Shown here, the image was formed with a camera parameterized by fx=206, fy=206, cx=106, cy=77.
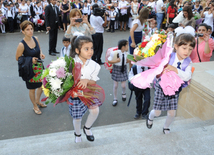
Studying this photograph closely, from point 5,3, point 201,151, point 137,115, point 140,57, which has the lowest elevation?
point 137,115

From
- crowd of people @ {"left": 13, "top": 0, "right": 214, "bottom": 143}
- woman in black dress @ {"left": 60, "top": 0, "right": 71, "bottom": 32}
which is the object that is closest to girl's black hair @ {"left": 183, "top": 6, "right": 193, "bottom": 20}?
crowd of people @ {"left": 13, "top": 0, "right": 214, "bottom": 143}

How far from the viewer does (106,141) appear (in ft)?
10.1

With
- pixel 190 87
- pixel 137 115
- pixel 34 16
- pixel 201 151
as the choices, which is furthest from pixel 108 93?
pixel 34 16

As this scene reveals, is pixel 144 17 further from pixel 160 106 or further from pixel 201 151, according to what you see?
pixel 201 151

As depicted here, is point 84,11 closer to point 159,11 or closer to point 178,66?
point 159,11

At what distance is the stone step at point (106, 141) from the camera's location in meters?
2.43

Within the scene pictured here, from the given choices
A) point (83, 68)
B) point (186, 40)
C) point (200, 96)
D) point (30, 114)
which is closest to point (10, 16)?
point (30, 114)

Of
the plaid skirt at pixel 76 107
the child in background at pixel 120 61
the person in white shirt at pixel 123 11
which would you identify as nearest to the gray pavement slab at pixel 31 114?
the child in background at pixel 120 61

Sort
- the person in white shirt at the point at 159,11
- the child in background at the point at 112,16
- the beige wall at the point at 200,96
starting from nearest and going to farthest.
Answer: the beige wall at the point at 200,96, the person in white shirt at the point at 159,11, the child in background at the point at 112,16

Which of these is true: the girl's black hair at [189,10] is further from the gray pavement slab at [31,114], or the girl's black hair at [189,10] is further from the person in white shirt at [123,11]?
the person in white shirt at [123,11]

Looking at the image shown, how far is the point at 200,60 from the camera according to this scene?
4.67 metres

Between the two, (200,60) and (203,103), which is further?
(200,60)

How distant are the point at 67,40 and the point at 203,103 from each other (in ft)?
10.8

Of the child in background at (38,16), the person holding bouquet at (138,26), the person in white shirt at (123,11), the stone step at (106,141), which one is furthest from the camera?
the person in white shirt at (123,11)
